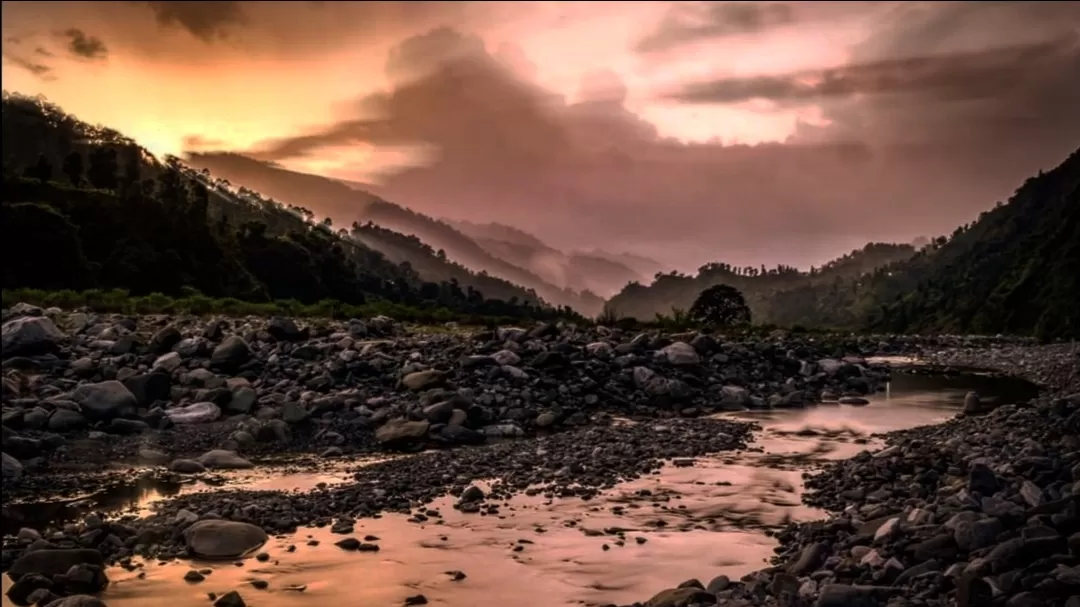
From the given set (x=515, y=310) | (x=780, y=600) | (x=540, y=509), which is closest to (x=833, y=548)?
(x=780, y=600)

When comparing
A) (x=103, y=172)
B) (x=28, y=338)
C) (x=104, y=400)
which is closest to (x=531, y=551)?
(x=104, y=400)

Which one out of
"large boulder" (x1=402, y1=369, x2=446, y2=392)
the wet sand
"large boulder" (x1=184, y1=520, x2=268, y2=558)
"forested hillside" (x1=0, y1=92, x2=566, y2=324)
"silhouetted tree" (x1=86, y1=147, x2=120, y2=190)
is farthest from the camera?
"silhouetted tree" (x1=86, y1=147, x2=120, y2=190)

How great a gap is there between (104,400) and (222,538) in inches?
363

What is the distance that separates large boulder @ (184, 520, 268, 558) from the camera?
8.48 meters

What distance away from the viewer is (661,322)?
4053cm

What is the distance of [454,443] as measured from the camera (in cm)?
1543

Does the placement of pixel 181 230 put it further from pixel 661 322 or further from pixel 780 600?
pixel 780 600

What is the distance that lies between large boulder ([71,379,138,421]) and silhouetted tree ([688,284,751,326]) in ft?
117

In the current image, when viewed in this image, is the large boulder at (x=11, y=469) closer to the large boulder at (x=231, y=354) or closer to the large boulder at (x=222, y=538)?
the large boulder at (x=222, y=538)

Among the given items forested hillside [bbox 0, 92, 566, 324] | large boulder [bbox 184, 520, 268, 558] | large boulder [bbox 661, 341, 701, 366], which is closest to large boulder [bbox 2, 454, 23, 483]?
large boulder [bbox 184, 520, 268, 558]

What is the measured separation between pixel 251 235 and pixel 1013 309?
7330 centimetres

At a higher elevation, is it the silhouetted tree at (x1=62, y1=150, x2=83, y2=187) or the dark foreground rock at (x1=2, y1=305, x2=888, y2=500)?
the silhouetted tree at (x1=62, y1=150, x2=83, y2=187)

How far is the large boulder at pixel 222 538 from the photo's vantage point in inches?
334

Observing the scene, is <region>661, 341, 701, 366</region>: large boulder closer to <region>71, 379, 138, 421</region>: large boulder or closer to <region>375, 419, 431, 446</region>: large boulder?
<region>375, 419, 431, 446</region>: large boulder
